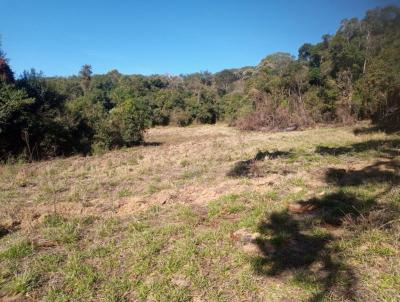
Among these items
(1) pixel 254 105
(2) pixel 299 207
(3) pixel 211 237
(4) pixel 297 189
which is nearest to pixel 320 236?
(2) pixel 299 207

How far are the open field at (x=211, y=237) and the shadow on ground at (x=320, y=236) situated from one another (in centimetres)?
1

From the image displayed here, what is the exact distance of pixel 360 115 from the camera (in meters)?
18.7

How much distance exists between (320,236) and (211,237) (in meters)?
1.21

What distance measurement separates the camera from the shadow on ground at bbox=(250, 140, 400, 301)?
8.96 feet

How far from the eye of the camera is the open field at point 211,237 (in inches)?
109

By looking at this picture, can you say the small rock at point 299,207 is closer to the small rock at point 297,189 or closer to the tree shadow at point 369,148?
the small rock at point 297,189

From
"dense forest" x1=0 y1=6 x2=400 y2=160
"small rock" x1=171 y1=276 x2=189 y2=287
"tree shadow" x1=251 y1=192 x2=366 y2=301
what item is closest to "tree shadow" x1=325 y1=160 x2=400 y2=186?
"tree shadow" x1=251 y1=192 x2=366 y2=301

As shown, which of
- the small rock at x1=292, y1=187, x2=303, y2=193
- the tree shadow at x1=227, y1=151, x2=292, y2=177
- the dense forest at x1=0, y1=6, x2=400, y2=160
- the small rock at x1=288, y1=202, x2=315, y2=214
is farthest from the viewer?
the dense forest at x1=0, y1=6, x2=400, y2=160

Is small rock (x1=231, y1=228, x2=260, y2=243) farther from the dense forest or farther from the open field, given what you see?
the dense forest

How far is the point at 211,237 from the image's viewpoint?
370 centimetres

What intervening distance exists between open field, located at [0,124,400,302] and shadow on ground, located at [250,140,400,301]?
13 millimetres

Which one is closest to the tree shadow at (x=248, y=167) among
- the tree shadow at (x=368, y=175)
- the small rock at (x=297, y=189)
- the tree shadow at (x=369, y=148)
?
the tree shadow at (x=369, y=148)

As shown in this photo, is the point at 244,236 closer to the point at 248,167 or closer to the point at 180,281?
the point at 180,281

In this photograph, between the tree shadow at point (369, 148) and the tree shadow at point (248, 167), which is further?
the tree shadow at point (369, 148)
